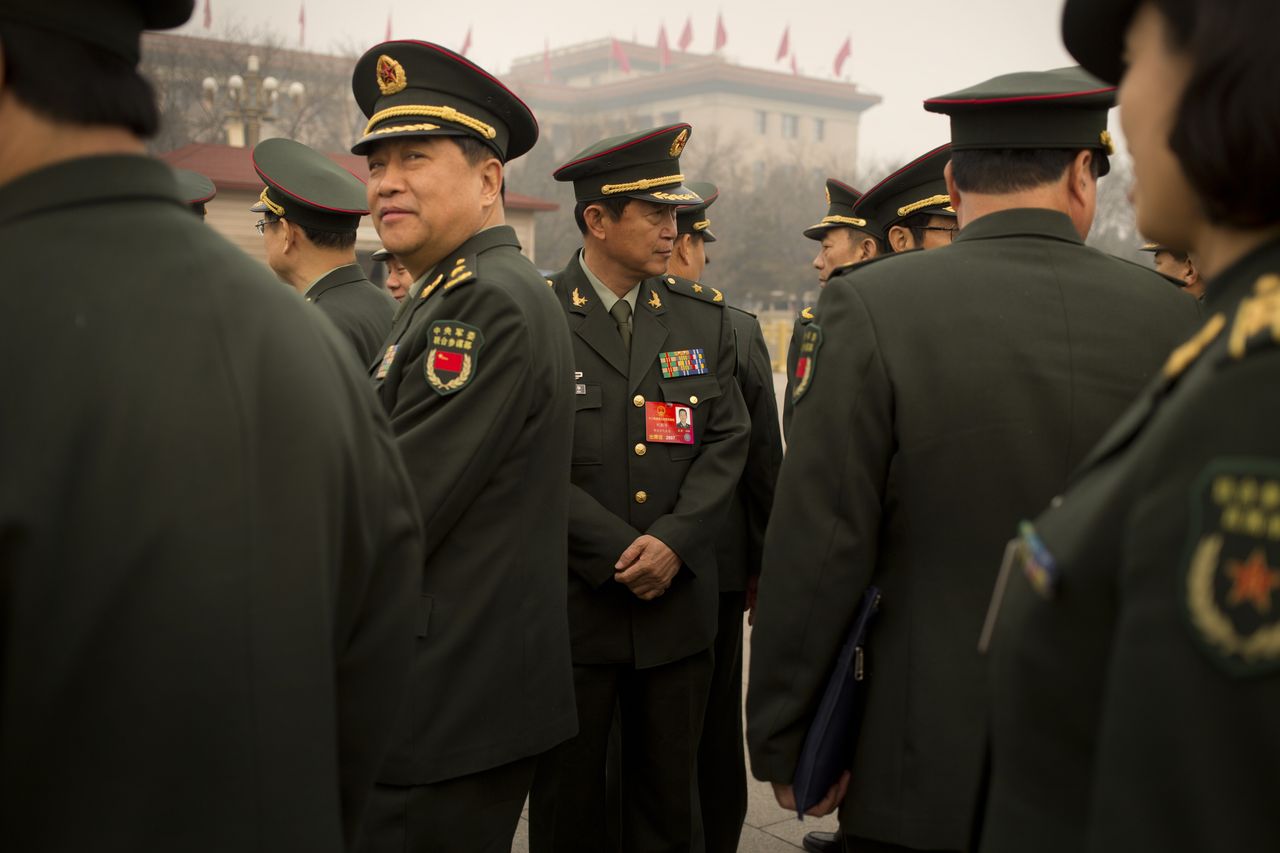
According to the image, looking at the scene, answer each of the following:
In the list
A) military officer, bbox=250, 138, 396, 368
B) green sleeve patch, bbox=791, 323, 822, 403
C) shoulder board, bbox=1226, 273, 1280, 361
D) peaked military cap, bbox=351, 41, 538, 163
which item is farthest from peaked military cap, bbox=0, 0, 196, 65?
military officer, bbox=250, 138, 396, 368

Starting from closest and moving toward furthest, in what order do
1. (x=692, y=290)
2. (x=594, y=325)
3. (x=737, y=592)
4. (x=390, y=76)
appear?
(x=390, y=76)
(x=594, y=325)
(x=692, y=290)
(x=737, y=592)

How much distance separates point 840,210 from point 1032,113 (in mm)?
3597

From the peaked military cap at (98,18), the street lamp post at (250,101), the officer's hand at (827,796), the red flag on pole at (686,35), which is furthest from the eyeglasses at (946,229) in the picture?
the red flag on pole at (686,35)

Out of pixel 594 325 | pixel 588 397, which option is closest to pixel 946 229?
pixel 594 325

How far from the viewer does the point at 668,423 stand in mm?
4168

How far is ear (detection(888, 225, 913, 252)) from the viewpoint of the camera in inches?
197

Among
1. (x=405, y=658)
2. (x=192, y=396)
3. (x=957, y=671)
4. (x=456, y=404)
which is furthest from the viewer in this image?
(x=456, y=404)

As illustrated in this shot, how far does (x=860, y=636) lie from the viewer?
249 centimetres

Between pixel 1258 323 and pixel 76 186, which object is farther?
pixel 76 186

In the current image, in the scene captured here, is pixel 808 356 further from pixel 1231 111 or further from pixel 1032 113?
pixel 1231 111

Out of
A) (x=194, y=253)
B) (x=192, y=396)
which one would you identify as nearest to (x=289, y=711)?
(x=192, y=396)

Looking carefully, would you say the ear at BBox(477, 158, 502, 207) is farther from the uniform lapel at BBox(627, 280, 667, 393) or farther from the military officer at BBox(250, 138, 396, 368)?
the military officer at BBox(250, 138, 396, 368)

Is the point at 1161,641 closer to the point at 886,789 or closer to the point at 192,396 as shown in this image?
→ the point at 192,396

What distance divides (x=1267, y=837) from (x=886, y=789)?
137 cm
